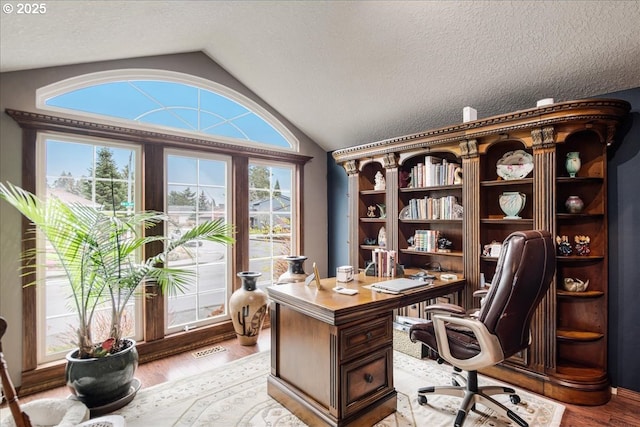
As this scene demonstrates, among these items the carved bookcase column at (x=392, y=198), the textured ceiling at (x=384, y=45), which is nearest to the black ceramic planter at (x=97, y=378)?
the textured ceiling at (x=384, y=45)

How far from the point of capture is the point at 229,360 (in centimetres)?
317

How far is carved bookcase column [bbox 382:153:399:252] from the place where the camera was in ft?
11.7

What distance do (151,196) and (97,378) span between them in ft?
5.31

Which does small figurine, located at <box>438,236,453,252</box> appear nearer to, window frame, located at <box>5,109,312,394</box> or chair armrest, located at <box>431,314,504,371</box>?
chair armrest, located at <box>431,314,504,371</box>

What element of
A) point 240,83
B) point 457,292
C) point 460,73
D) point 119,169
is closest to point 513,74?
point 460,73

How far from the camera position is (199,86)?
3617mm

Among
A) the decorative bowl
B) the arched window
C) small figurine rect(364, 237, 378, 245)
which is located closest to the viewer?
the decorative bowl

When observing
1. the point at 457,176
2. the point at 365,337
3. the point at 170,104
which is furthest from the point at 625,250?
the point at 170,104

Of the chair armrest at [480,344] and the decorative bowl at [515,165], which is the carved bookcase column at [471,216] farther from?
the chair armrest at [480,344]

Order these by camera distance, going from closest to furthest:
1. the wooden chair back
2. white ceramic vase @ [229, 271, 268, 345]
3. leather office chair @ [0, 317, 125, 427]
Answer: the wooden chair back
leather office chair @ [0, 317, 125, 427]
white ceramic vase @ [229, 271, 268, 345]

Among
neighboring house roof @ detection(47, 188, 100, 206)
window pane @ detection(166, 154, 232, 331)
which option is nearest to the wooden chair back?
neighboring house roof @ detection(47, 188, 100, 206)

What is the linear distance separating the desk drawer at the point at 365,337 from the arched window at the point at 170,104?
8.67 ft

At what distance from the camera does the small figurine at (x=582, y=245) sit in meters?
2.55

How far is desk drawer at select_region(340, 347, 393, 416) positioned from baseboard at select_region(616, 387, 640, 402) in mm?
1778
